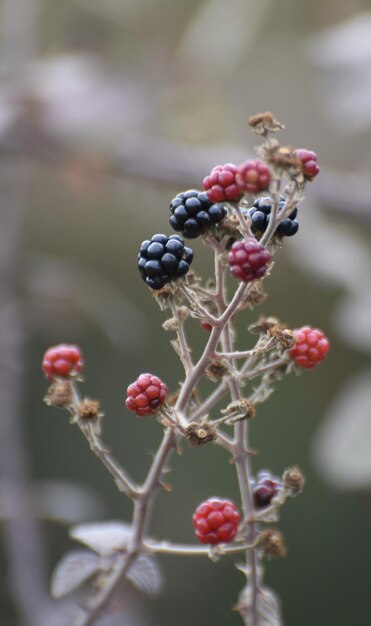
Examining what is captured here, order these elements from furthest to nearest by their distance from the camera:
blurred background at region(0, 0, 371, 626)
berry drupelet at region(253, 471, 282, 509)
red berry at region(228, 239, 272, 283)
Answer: blurred background at region(0, 0, 371, 626)
berry drupelet at region(253, 471, 282, 509)
red berry at region(228, 239, 272, 283)

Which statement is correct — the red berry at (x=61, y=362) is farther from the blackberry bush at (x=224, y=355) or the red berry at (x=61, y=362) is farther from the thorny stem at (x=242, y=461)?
the thorny stem at (x=242, y=461)

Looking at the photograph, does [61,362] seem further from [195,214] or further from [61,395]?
[195,214]

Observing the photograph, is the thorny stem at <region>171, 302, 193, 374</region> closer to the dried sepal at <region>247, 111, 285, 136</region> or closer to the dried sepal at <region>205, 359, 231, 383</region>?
the dried sepal at <region>205, 359, 231, 383</region>

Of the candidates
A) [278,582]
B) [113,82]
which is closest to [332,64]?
[113,82]

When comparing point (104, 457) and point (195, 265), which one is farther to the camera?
point (195, 265)

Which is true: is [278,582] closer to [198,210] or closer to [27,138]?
[27,138]

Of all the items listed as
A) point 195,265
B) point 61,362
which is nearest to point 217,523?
point 61,362

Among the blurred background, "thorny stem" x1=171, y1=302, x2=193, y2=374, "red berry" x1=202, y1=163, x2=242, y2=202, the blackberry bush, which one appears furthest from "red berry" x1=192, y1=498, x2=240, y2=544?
the blurred background
